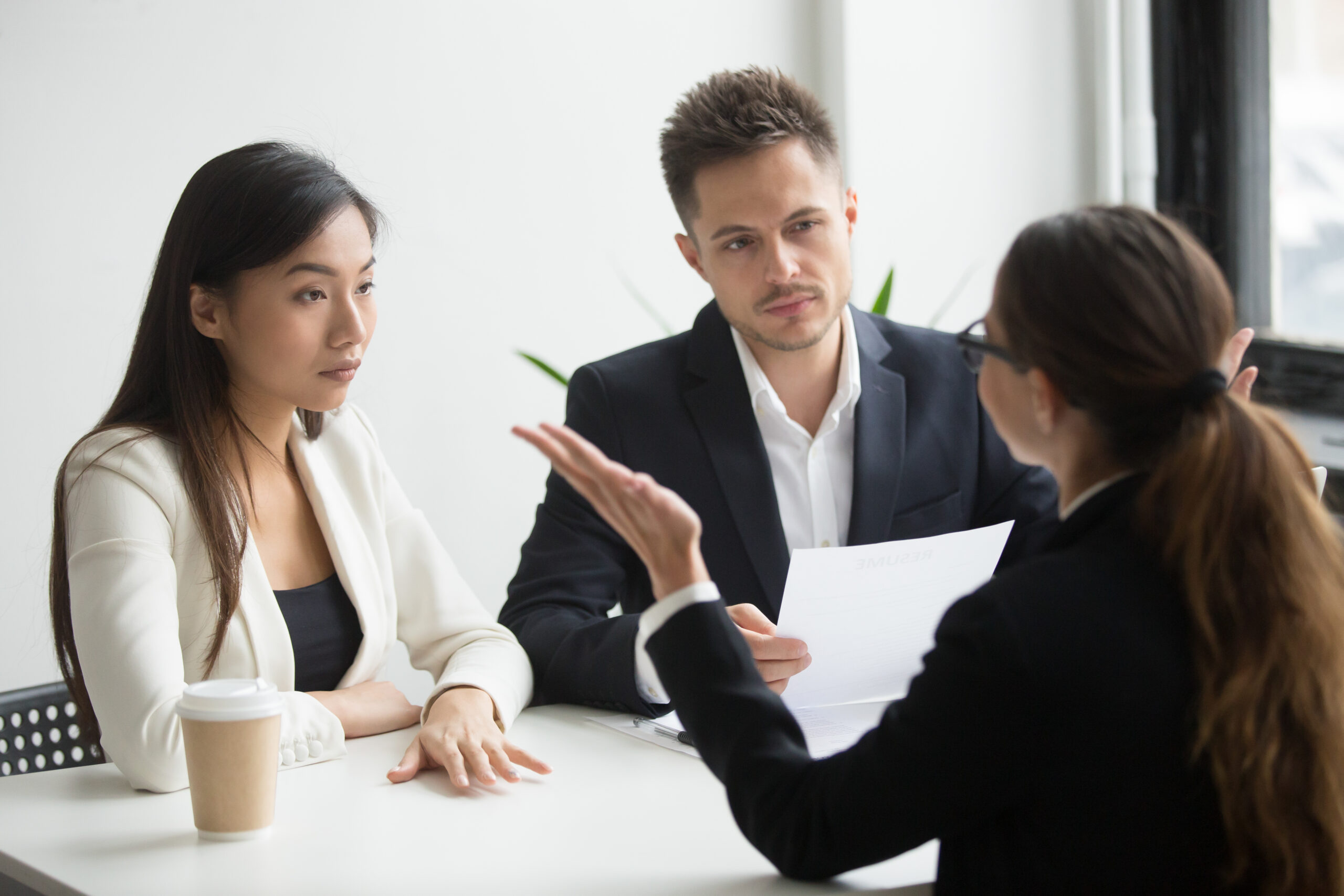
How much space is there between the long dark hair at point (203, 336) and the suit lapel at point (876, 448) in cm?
83

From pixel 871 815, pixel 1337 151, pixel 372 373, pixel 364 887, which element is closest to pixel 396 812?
pixel 364 887

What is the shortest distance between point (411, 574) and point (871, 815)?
97 centimetres

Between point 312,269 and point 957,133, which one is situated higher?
point 957,133

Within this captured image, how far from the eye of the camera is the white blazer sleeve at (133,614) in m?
1.23

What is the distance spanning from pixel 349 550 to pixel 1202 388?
1120 mm

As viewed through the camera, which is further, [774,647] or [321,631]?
[321,631]

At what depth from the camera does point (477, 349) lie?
2.76m

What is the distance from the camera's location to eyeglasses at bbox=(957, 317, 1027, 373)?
0.94 meters

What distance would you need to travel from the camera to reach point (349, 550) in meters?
1.60

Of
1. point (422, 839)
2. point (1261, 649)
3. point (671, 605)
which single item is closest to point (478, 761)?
point (422, 839)

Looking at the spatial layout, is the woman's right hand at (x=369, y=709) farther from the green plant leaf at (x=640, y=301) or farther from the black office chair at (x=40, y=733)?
the green plant leaf at (x=640, y=301)

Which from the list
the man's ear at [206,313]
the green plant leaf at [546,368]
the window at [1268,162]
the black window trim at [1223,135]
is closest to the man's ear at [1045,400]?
the man's ear at [206,313]

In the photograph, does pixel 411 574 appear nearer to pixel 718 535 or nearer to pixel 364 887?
pixel 718 535

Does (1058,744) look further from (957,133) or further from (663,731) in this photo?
(957,133)
